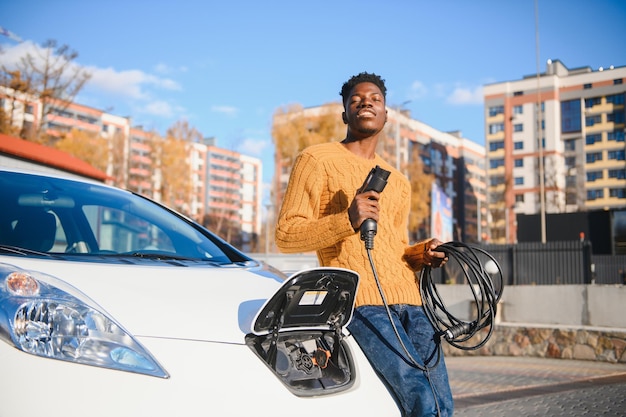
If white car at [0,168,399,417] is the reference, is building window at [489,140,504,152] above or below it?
above

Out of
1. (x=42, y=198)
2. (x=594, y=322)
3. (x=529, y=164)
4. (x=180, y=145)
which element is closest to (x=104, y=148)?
(x=180, y=145)

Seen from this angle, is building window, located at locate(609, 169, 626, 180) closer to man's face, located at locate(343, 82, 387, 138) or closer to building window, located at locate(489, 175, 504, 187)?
building window, located at locate(489, 175, 504, 187)

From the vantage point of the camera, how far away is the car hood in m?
1.87

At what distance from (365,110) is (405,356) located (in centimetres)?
105

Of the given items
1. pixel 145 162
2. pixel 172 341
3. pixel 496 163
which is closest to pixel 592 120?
pixel 496 163

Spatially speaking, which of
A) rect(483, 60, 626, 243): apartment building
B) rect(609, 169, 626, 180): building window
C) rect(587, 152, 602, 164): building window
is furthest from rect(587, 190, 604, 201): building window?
rect(587, 152, 602, 164): building window

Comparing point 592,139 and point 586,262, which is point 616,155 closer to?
point 592,139

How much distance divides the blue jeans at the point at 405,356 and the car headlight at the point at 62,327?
85cm

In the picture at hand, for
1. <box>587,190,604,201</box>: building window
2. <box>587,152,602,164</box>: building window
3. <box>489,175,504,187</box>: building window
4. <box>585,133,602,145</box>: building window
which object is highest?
<box>585,133,602,145</box>: building window

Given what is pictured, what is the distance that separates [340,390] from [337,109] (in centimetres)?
4875

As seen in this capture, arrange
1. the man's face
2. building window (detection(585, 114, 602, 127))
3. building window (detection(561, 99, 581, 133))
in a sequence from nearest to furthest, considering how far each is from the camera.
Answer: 1. the man's face
2. building window (detection(585, 114, 602, 127))
3. building window (detection(561, 99, 581, 133))

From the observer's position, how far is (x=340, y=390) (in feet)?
6.68

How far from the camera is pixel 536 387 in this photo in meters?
6.54

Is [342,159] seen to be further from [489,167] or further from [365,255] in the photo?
[489,167]
